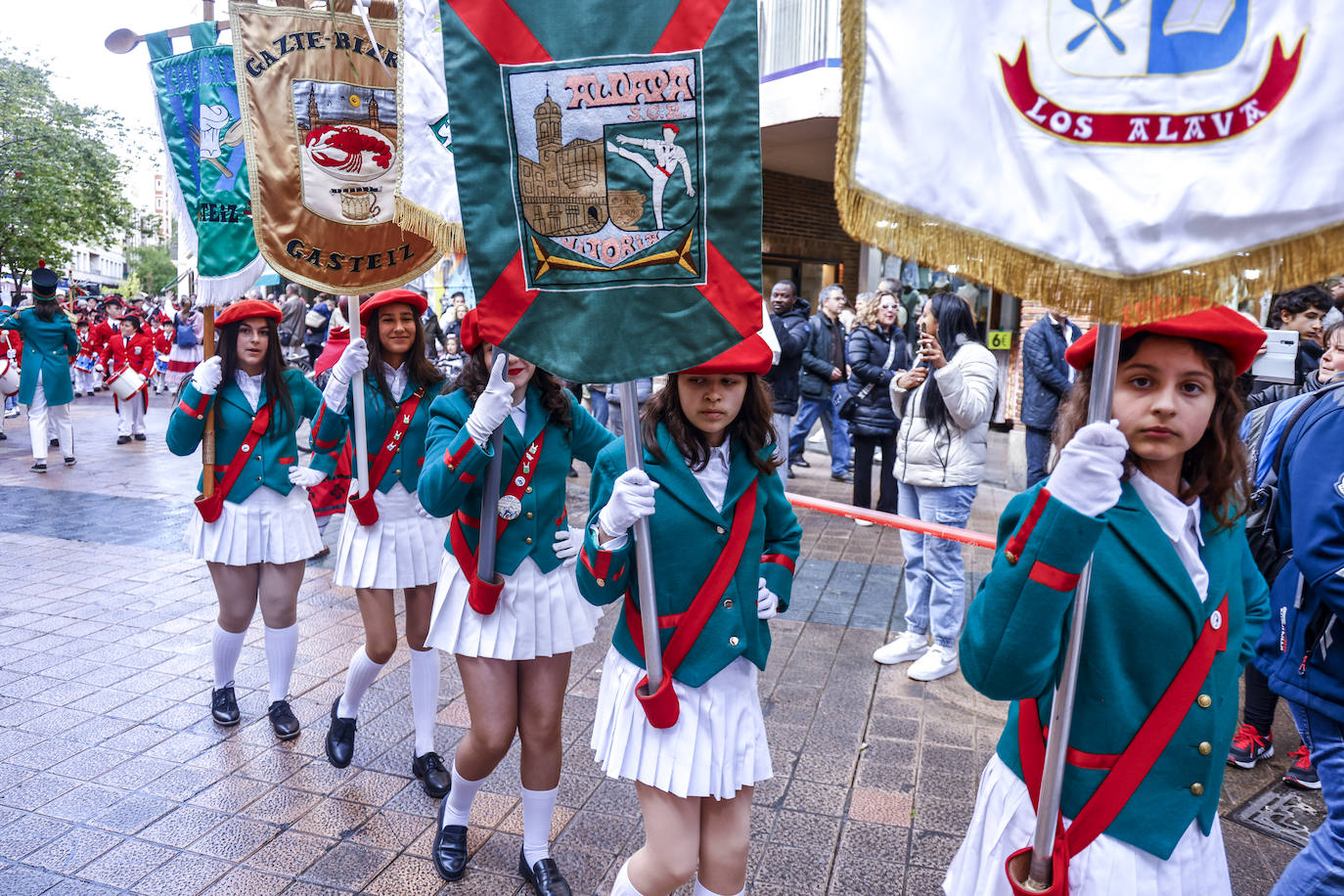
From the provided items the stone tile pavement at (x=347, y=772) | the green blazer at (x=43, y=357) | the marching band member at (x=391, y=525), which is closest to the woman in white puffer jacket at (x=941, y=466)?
the stone tile pavement at (x=347, y=772)

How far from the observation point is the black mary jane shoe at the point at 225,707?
447cm

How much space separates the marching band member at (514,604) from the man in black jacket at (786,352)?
6.03m

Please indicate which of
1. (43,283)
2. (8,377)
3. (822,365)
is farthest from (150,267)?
(822,365)

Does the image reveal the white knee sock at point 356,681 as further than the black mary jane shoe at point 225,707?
No

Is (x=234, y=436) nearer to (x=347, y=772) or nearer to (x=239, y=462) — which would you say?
(x=239, y=462)

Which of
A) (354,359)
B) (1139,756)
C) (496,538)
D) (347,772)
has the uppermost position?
(354,359)

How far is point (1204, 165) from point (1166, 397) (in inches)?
18.3

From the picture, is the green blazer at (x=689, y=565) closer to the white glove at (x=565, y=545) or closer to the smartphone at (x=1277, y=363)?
the white glove at (x=565, y=545)

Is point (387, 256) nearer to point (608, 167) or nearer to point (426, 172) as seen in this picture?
point (426, 172)

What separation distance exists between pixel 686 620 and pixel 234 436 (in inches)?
114

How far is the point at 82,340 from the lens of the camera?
67.7 feet

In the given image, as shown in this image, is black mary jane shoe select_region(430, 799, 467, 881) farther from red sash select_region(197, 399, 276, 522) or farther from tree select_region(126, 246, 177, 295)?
tree select_region(126, 246, 177, 295)

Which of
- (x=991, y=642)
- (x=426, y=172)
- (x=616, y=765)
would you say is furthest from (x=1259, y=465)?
(x=426, y=172)

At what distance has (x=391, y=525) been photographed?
4031mm
